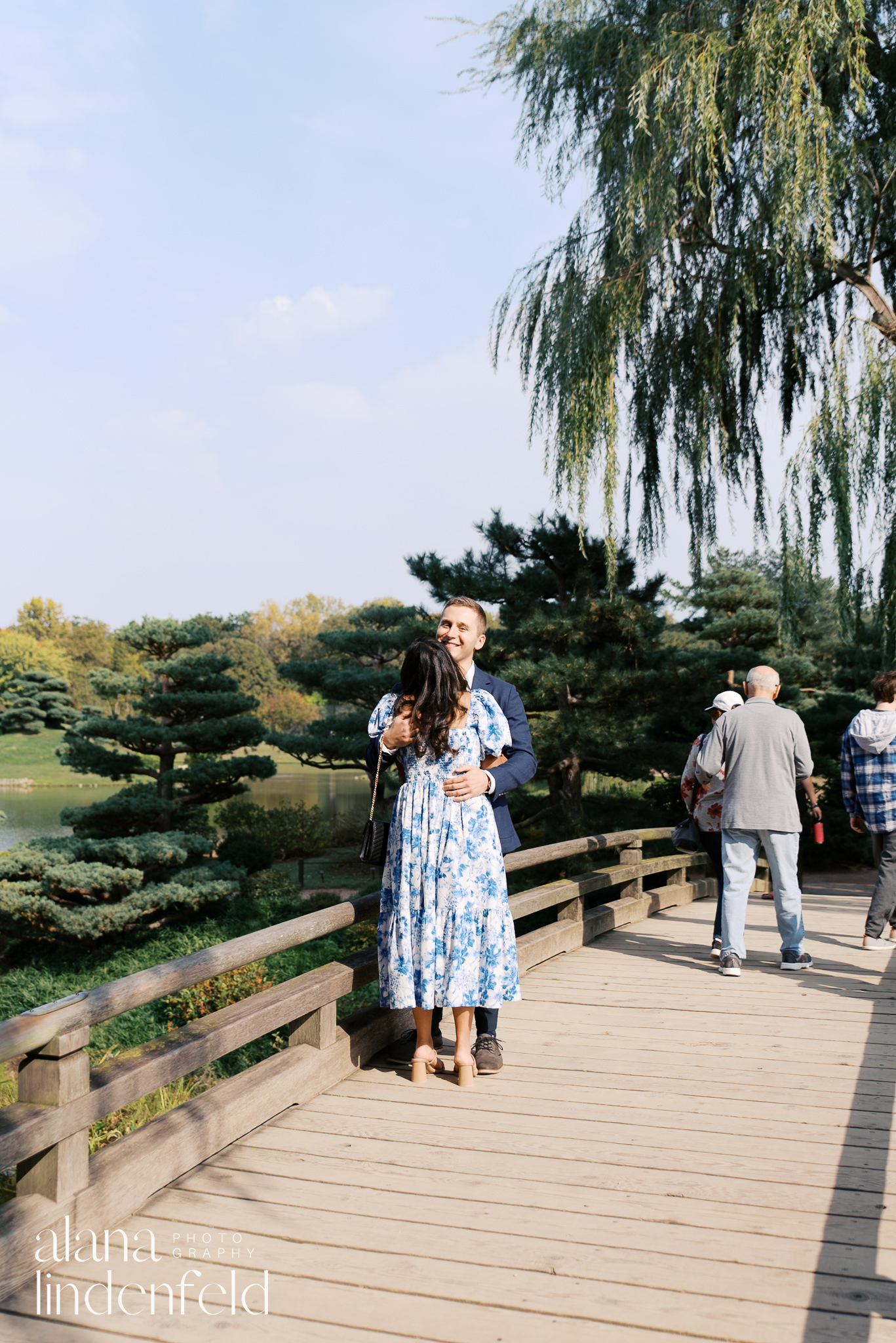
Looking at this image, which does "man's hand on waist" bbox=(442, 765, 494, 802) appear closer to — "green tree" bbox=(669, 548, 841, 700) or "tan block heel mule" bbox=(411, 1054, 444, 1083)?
"tan block heel mule" bbox=(411, 1054, 444, 1083)

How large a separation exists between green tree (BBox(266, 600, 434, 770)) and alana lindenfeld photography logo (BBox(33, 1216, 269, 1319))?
44.2 feet

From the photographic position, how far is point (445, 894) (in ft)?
9.87

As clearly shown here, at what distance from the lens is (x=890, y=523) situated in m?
7.09

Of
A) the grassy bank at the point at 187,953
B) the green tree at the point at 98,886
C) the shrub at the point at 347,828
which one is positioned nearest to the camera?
the grassy bank at the point at 187,953

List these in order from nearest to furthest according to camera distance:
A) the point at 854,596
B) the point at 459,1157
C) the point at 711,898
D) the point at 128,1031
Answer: the point at 459,1157 < the point at 854,596 < the point at 711,898 < the point at 128,1031

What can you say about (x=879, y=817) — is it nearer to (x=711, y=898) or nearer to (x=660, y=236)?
(x=711, y=898)

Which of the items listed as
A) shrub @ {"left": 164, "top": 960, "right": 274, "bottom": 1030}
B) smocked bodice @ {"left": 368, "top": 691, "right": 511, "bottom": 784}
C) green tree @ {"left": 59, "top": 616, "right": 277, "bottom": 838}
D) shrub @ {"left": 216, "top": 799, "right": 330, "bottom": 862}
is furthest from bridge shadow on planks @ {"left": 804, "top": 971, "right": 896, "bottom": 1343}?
shrub @ {"left": 216, "top": 799, "right": 330, "bottom": 862}

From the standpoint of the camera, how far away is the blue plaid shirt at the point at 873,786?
5.23 meters

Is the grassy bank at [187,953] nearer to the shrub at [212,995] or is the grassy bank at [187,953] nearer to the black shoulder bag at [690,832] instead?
the shrub at [212,995]

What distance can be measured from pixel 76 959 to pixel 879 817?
11.9m

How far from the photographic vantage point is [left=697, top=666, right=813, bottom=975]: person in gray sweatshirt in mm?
4707

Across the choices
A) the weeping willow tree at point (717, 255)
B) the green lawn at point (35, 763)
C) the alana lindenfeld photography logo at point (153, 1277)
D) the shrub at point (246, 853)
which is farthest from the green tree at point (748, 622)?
the green lawn at point (35, 763)

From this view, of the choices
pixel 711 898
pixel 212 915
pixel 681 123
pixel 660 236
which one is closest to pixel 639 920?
pixel 711 898

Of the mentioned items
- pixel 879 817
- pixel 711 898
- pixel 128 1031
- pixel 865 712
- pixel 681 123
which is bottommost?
pixel 128 1031
